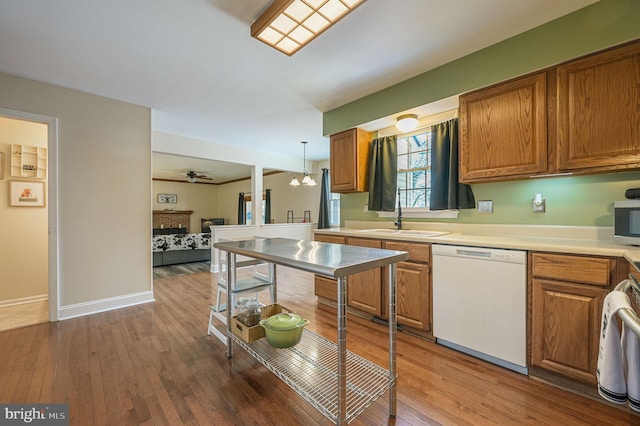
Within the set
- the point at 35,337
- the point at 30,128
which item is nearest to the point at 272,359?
the point at 35,337

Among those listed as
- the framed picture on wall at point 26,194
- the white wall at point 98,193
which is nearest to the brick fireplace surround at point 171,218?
the framed picture on wall at point 26,194

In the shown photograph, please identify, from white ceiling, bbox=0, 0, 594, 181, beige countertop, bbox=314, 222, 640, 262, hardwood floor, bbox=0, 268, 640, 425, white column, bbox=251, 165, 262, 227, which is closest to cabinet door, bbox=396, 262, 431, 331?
hardwood floor, bbox=0, 268, 640, 425

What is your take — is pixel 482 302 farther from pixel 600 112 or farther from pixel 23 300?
pixel 23 300

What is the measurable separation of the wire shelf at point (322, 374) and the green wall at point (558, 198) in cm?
172

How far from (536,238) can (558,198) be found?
1.17ft

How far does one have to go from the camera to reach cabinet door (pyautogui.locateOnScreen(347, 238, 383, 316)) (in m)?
2.63

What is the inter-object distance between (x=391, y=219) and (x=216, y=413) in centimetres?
252

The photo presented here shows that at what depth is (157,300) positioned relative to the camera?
3.41 meters

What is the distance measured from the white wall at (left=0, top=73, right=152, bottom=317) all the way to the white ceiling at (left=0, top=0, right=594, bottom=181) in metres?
0.21

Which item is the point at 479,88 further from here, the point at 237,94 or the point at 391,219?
the point at 237,94

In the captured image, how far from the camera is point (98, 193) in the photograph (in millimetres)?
3053

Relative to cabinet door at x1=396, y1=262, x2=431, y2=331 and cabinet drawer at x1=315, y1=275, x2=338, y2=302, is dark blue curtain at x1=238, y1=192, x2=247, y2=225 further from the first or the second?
cabinet door at x1=396, y1=262, x2=431, y2=331

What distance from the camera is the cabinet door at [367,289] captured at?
2629 millimetres

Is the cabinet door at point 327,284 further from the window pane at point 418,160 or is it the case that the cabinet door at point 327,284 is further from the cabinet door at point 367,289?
the window pane at point 418,160
